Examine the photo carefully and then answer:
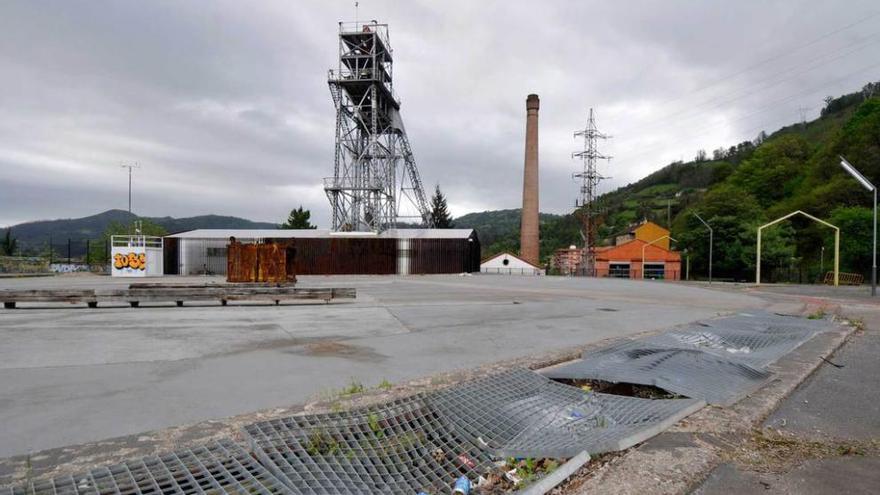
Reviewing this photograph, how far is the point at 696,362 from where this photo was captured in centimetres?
546

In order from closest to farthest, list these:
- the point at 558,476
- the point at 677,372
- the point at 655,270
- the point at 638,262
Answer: the point at 558,476
the point at 677,372
the point at 655,270
the point at 638,262

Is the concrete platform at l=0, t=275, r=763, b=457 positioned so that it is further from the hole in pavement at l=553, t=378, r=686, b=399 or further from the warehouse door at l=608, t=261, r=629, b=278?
the warehouse door at l=608, t=261, r=629, b=278

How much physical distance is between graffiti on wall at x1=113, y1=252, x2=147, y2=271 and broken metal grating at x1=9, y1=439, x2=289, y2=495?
34509 millimetres

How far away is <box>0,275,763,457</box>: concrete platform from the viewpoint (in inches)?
164

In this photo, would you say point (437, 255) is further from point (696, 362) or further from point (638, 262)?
point (638, 262)

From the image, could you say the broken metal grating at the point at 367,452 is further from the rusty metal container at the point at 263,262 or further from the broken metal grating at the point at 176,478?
the rusty metal container at the point at 263,262

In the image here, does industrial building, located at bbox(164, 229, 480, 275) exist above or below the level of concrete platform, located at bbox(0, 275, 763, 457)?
above

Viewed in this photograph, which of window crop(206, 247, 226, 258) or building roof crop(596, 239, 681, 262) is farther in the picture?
building roof crop(596, 239, 681, 262)

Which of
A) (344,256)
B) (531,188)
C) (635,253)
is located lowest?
(344,256)

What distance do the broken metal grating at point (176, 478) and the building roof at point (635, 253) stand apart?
66.3m

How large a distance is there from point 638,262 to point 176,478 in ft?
228

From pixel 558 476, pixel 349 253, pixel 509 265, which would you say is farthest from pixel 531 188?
pixel 558 476

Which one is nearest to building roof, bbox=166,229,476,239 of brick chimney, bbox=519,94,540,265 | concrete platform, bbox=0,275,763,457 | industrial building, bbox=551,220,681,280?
brick chimney, bbox=519,94,540,265

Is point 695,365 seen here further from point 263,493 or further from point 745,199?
point 745,199
